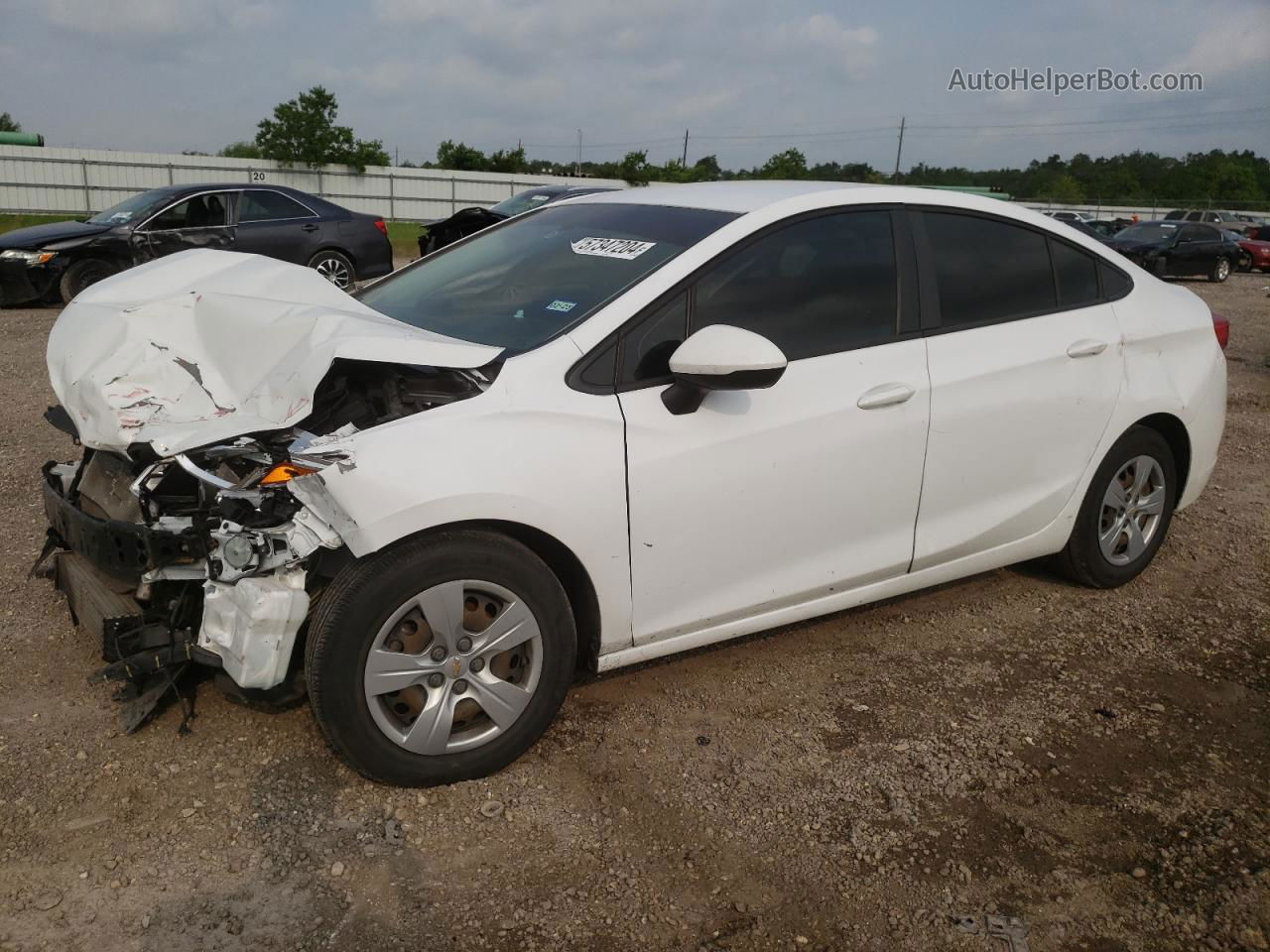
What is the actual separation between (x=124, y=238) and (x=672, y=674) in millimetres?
10448

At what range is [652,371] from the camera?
10.2 feet

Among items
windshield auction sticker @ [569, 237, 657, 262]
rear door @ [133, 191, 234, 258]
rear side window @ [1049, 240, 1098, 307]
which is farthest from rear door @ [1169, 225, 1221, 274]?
windshield auction sticker @ [569, 237, 657, 262]

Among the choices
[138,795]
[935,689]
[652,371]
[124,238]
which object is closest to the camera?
[138,795]

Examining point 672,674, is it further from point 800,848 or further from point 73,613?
point 73,613

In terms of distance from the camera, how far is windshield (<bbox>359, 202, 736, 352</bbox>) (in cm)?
328

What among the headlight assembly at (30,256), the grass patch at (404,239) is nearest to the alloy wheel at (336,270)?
the headlight assembly at (30,256)

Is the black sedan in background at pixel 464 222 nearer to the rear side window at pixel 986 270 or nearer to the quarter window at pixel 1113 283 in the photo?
the quarter window at pixel 1113 283

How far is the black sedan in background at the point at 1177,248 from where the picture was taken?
73.9ft

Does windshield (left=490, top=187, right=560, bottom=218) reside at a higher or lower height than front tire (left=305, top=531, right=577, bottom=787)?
higher

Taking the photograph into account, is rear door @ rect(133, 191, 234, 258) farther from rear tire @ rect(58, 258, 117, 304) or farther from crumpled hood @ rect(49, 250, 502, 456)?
crumpled hood @ rect(49, 250, 502, 456)

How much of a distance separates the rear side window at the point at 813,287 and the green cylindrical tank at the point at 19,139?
→ 33.9m

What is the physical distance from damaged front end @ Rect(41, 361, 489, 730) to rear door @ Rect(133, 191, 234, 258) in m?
9.66

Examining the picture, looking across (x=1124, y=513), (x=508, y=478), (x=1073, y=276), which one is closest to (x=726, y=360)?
(x=508, y=478)

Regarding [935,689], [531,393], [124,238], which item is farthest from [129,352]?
[124,238]
